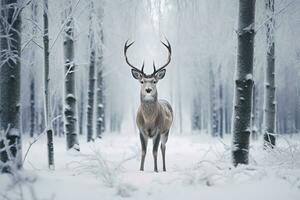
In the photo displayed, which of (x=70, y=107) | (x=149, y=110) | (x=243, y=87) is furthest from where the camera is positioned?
(x=70, y=107)

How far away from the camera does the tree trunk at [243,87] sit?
6.66m

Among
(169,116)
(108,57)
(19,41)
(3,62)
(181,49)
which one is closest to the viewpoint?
(3,62)

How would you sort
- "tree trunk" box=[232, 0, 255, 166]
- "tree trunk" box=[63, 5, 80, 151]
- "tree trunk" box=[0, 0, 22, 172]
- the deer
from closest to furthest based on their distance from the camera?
1. "tree trunk" box=[0, 0, 22, 172]
2. "tree trunk" box=[232, 0, 255, 166]
3. the deer
4. "tree trunk" box=[63, 5, 80, 151]

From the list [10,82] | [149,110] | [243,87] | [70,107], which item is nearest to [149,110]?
[149,110]

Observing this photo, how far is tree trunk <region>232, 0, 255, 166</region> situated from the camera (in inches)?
262

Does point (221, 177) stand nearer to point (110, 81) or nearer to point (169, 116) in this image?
point (169, 116)

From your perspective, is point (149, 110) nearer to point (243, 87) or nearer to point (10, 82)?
point (243, 87)

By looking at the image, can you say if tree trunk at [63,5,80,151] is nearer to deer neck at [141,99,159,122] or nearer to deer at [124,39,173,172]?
deer at [124,39,173,172]

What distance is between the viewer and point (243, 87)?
6.66 metres

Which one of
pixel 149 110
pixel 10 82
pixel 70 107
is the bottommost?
pixel 70 107

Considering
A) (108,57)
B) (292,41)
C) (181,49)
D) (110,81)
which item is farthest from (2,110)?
(110,81)

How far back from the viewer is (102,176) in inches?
190

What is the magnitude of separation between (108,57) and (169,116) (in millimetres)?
10974

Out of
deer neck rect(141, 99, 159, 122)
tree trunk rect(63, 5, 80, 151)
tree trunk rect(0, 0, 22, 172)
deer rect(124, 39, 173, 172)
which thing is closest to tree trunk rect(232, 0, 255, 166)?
deer rect(124, 39, 173, 172)
